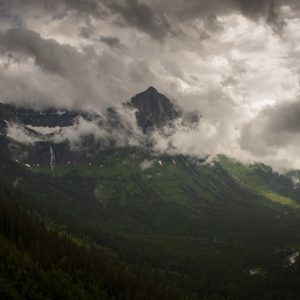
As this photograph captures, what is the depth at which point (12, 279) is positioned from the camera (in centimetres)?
16912

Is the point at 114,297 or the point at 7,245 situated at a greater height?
the point at 7,245

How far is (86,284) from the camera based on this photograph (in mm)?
199375

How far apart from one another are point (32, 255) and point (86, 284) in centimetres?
2563

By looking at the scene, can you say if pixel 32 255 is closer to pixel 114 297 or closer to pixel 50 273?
pixel 50 273

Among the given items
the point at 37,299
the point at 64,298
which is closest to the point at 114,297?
the point at 64,298

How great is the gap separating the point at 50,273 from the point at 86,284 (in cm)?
1927

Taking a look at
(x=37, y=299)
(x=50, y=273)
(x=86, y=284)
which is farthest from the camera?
(x=86, y=284)

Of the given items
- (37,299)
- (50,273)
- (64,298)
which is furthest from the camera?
(50,273)

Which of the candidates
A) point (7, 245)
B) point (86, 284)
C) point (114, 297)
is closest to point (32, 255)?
point (7, 245)

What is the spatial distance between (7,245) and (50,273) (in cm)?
2429

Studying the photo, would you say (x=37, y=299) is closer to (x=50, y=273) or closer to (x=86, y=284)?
(x=50, y=273)

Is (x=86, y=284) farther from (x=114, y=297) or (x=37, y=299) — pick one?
(x=37, y=299)

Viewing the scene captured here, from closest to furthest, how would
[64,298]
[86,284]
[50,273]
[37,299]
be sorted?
[37,299]
[64,298]
[50,273]
[86,284]

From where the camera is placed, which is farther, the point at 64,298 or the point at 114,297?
the point at 114,297
